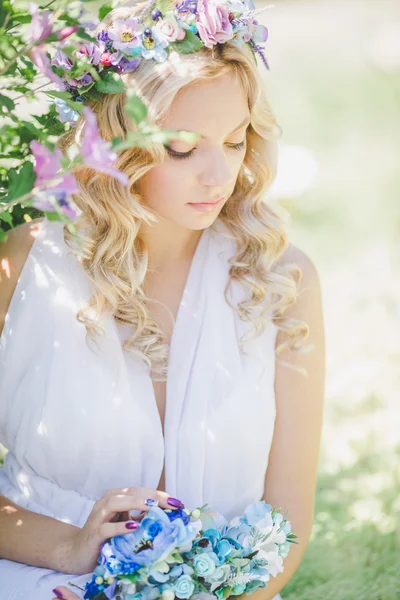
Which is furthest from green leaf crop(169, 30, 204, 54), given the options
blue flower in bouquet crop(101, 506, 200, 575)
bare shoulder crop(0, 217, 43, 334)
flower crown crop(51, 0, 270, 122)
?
blue flower in bouquet crop(101, 506, 200, 575)

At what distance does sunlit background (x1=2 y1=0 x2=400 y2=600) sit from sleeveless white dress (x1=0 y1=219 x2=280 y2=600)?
962mm

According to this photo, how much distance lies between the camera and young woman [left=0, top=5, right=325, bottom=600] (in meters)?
2.22

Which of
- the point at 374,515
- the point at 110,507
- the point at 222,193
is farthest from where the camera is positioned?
the point at 374,515

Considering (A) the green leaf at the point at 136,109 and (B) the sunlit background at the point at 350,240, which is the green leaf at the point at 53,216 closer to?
(A) the green leaf at the point at 136,109

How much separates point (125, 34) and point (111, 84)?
16cm

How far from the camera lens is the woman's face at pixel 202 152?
2.20 metres

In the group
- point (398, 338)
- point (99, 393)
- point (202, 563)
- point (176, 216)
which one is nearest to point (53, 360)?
point (99, 393)

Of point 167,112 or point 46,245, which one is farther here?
point 46,245

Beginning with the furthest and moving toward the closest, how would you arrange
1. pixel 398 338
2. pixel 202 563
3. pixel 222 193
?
pixel 398 338 → pixel 222 193 → pixel 202 563

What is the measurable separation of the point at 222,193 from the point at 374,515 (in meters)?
2.00

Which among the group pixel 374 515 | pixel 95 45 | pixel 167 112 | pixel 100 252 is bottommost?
pixel 374 515

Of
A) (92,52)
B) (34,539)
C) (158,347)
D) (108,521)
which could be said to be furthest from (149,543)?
(92,52)

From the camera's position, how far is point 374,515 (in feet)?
12.0

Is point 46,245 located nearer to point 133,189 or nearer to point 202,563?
point 133,189
